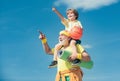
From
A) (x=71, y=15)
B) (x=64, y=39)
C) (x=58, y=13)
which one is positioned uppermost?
(x=58, y=13)

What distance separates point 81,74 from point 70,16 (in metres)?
1.91

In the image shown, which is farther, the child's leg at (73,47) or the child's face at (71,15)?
the child's face at (71,15)

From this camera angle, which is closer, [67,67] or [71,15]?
[67,67]

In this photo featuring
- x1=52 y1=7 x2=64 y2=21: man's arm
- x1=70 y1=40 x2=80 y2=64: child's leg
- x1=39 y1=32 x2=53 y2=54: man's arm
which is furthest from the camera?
x1=39 y1=32 x2=53 y2=54: man's arm

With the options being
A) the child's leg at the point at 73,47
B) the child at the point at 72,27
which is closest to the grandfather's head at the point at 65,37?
the child at the point at 72,27

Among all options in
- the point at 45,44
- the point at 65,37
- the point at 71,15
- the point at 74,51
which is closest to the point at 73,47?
the point at 74,51

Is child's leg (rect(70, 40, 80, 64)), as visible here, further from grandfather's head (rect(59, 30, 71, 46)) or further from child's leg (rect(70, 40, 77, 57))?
grandfather's head (rect(59, 30, 71, 46))

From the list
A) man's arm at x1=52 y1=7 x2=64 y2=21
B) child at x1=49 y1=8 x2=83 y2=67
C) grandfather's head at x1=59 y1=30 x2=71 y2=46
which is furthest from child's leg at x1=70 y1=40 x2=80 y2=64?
A: man's arm at x1=52 y1=7 x2=64 y2=21

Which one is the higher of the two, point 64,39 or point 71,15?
point 71,15

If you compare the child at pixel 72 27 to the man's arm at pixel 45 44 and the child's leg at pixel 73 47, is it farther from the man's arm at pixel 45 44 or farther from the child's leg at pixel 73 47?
the man's arm at pixel 45 44

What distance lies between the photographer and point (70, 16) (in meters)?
10.9

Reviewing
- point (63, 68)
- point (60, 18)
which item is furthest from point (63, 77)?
point (60, 18)

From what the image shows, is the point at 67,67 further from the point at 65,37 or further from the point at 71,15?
the point at 71,15

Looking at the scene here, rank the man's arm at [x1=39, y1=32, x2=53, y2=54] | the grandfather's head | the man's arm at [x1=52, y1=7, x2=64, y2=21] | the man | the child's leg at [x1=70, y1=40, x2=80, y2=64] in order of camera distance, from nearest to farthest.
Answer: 1. the child's leg at [x1=70, y1=40, x2=80, y2=64]
2. the man
3. the grandfather's head
4. the man's arm at [x1=52, y1=7, x2=64, y2=21]
5. the man's arm at [x1=39, y1=32, x2=53, y2=54]
